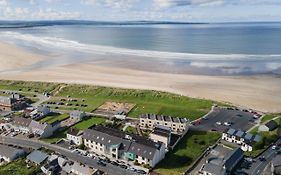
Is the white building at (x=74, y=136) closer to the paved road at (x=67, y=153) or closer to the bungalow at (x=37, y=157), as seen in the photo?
the paved road at (x=67, y=153)

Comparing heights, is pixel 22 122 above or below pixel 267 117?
above

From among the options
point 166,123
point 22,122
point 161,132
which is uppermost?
point 161,132

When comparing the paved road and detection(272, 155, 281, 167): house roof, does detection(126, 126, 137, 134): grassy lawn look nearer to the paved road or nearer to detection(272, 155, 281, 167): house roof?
the paved road

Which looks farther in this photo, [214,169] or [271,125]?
[271,125]

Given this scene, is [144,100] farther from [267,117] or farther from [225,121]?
[267,117]

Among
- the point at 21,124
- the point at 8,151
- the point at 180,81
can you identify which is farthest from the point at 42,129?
the point at 180,81

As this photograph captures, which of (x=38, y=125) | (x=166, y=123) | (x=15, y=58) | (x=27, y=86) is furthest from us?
(x=15, y=58)

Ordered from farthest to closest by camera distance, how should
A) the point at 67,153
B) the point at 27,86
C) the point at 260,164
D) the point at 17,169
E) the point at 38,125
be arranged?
the point at 27,86 < the point at 38,125 < the point at 67,153 < the point at 260,164 < the point at 17,169

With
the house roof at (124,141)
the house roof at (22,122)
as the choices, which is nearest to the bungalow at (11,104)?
the house roof at (22,122)
